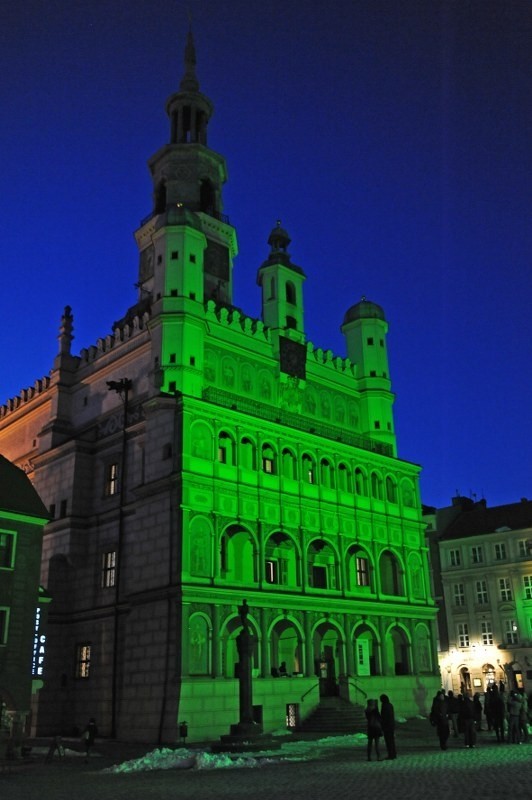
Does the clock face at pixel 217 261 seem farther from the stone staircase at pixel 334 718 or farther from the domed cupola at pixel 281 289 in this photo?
the stone staircase at pixel 334 718

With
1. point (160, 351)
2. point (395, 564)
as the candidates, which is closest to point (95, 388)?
point (160, 351)

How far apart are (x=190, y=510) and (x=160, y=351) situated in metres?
10.4

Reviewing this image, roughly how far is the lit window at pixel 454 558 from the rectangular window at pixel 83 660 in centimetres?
4020

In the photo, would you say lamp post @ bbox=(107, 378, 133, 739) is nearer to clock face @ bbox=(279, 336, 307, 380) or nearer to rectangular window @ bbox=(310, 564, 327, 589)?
clock face @ bbox=(279, 336, 307, 380)

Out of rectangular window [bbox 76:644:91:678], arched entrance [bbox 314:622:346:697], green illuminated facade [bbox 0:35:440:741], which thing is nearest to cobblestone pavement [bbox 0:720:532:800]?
green illuminated facade [bbox 0:35:440:741]

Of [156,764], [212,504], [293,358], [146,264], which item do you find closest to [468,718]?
[156,764]

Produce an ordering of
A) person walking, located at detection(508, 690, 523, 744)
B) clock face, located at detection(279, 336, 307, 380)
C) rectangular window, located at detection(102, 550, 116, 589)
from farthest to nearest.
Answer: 1. clock face, located at detection(279, 336, 307, 380)
2. rectangular window, located at detection(102, 550, 116, 589)
3. person walking, located at detection(508, 690, 523, 744)

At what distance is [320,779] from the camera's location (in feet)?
62.6

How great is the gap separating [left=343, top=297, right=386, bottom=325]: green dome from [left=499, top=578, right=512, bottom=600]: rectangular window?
27.3 m

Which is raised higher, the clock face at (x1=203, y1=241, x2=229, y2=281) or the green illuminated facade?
the clock face at (x1=203, y1=241, x2=229, y2=281)

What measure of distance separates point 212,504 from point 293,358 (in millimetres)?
14850

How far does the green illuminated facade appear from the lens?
131ft

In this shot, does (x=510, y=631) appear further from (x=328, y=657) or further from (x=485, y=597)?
(x=328, y=657)

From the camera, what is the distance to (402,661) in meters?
50.4
